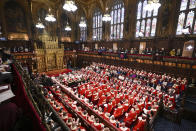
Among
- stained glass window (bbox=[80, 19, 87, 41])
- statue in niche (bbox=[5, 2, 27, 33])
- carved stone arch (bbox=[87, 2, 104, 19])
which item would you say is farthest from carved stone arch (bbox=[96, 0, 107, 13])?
statue in niche (bbox=[5, 2, 27, 33])

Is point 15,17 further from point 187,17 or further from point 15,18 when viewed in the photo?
point 187,17

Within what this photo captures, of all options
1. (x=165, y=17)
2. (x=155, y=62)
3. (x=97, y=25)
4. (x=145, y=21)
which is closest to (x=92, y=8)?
(x=97, y=25)

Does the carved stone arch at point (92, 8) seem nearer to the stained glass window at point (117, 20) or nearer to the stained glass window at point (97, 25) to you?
the stained glass window at point (97, 25)

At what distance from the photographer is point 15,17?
19.1 meters

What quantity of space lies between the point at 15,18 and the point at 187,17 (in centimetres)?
2838

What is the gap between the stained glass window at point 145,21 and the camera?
16078mm

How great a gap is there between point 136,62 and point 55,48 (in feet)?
47.7

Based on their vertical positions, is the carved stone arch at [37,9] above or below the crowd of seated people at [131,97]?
above

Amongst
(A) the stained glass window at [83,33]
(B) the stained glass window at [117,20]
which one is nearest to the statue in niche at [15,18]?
(A) the stained glass window at [83,33]

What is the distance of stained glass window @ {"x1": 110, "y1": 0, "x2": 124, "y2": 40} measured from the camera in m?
20.4

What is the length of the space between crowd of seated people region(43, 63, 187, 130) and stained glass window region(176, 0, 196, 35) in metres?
6.83

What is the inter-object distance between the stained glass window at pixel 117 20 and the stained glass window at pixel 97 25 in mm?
3973

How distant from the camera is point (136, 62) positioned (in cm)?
1517

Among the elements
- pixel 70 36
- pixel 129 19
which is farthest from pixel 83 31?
pixel 129 19
